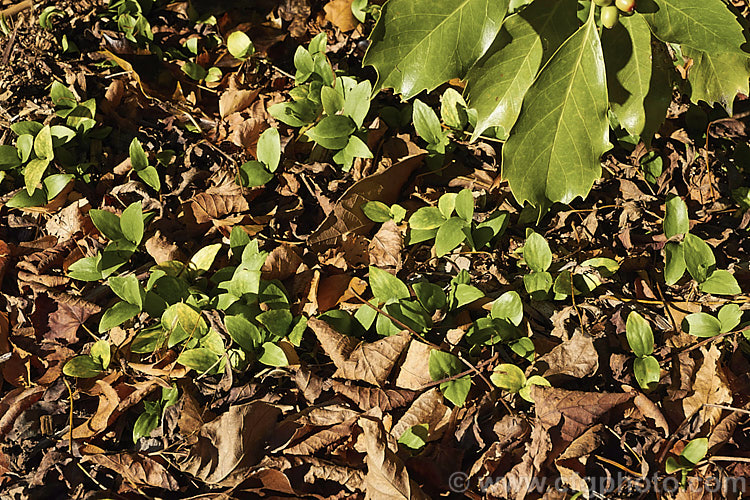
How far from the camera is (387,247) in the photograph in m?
1.99

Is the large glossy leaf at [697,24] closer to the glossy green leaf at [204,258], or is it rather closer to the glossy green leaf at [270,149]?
the glossy green leaf at [270,149]

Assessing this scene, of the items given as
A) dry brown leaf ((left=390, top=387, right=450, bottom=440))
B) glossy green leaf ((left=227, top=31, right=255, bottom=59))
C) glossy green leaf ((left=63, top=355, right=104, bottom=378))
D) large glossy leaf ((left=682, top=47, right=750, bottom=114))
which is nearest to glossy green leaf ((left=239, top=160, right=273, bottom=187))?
glossy green leaf ((left=227, top=31, right=255, bottom=59))

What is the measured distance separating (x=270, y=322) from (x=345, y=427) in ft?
1.23

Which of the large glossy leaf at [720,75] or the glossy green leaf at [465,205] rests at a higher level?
the large glossy leaf at [720,75]

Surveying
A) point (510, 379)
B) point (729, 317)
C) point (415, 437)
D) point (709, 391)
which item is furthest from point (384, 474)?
point (729, 317)

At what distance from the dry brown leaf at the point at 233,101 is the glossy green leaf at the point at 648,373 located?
1.69 meters

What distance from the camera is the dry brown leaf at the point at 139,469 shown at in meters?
1.64

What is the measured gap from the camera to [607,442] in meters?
1.59

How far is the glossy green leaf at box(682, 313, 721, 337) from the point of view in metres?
1.70

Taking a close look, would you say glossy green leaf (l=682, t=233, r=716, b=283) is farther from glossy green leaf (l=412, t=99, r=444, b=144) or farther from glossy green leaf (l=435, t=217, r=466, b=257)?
glossy green leaf (l=412, t=99, r=444, b=144)

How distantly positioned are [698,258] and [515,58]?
0.80 meters

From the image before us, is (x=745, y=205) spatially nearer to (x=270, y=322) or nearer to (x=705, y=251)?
(x=705, y=251)

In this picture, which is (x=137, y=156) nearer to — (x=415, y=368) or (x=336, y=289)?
(x=336, y=289)

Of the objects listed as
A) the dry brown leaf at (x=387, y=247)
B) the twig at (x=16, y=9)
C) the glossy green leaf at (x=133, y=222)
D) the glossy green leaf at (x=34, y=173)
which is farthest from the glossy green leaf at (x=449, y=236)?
the twig at (x=16, y=9)
